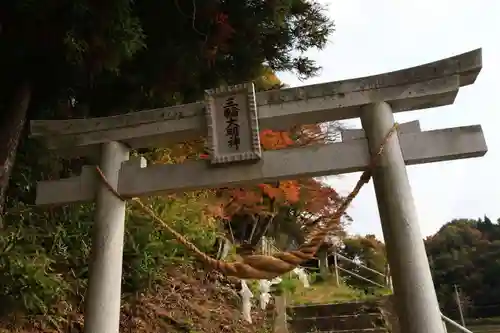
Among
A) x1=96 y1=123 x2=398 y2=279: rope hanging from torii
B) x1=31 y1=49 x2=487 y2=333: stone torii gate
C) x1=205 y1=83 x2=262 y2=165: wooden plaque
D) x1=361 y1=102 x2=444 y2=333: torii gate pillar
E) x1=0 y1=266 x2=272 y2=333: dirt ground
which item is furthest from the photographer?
x1=0 y1=266 x2=272 y2=333: dirt ground

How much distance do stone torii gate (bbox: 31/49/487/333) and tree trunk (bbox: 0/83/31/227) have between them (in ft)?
2.06

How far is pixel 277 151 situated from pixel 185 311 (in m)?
3.72

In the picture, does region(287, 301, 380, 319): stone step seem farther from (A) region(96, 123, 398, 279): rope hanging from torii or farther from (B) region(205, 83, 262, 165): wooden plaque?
(B) region(205, 83, 262, 165): wooden plaque

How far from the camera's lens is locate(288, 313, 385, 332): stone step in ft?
23.5

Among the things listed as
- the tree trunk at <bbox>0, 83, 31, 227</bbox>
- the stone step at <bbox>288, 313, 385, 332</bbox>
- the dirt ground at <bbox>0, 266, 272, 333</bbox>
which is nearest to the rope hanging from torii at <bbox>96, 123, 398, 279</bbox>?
the tree trunk at <bbox>0, 83, 31, 227</bbox>

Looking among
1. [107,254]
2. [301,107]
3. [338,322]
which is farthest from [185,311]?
[301,107]

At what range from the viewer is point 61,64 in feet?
13.3

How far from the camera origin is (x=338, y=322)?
7434 millimetres

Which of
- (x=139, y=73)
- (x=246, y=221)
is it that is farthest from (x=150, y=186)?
(x=246, y=221)

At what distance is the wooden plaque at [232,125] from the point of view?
3.09m

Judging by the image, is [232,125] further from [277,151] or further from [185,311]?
[185,311]

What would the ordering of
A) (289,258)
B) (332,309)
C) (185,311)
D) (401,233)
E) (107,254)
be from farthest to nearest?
(332,309) → (185,311) → (107,254) → (289,258) → (401,233)

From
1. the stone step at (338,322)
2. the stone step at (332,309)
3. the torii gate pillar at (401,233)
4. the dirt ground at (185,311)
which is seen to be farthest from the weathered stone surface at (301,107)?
the stone step at (332,309)

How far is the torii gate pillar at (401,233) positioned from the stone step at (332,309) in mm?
5131
